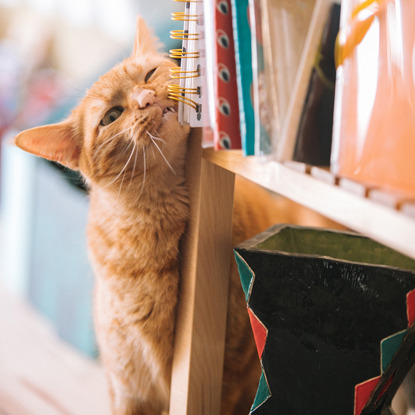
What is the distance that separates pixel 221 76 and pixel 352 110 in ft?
0.69

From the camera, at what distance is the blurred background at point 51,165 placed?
192 cm

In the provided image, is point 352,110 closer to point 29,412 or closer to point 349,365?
point 349,365

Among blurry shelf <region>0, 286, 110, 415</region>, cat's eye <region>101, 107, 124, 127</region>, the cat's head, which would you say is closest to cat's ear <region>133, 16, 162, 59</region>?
the cat's head

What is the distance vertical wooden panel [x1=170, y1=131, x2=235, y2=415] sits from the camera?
2.73ft

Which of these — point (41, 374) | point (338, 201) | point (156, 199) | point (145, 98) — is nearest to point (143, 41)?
point (145, 98)

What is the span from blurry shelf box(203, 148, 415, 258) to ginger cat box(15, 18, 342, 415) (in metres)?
0.20

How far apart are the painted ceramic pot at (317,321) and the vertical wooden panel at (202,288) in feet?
0.40

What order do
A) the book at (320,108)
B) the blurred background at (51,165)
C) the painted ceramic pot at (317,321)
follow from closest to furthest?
the book at (320,108), the painted ceramic pot at (317,321), the blurred background at (51,165)

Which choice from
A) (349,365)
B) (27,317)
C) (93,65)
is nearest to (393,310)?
(349,365)

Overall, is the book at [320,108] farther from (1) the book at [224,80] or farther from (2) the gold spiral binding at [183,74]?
(2) the gold spiral binding at [183,74]

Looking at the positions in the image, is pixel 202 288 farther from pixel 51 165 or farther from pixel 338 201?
pixel 51 165

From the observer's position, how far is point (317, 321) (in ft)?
2.26

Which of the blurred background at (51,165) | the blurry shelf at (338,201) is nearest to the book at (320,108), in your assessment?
the blurry shelf at (338,201)

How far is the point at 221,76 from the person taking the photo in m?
0.63
